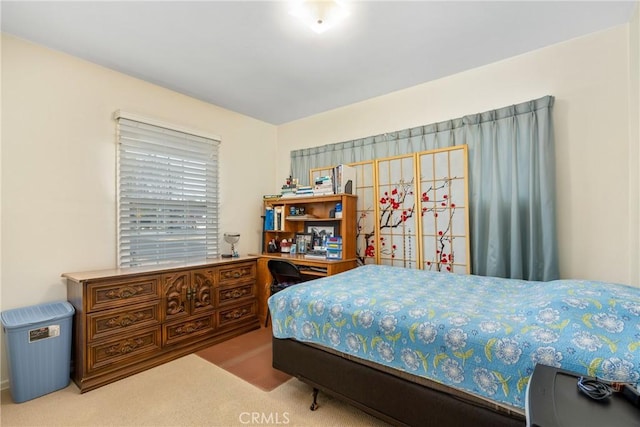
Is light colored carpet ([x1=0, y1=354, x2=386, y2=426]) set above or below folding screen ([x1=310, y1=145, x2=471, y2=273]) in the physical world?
below

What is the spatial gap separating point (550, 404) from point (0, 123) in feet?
11.2

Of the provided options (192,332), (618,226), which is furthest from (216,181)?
(618,226)

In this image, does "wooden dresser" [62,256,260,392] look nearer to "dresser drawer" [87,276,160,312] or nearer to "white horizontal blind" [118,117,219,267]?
"dresser drawer" [87,276,160,312]

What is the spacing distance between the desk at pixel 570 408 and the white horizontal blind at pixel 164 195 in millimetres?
2998

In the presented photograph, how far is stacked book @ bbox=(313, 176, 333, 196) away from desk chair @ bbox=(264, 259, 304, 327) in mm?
870

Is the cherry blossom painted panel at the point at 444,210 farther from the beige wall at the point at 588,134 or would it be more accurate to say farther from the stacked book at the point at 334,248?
the stacked book at the point at 334,248

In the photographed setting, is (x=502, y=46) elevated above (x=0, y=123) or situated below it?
above

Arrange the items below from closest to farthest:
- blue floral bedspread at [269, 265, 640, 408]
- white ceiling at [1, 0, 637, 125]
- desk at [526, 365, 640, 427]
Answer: desk at [526, 365, 640, 427] < blue floral bedspread at [269, 265, 640, 408] < white ceiling at [1, 0, 637, 125]

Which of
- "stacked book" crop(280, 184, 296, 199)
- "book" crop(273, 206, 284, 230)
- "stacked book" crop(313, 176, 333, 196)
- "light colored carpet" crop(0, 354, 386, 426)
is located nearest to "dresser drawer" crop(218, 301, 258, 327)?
"light colored carpet" crop(0, 354, 386, 426)

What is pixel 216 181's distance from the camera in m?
3.44

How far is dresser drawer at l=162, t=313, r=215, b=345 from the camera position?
100 inches

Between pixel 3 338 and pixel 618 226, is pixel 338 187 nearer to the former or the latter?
pixel 618 226

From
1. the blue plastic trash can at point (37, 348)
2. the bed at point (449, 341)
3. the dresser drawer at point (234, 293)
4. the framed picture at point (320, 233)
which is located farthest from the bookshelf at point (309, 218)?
the blue plastic trash can at point (37, 348)

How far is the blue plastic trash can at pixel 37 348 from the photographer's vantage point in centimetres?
192
